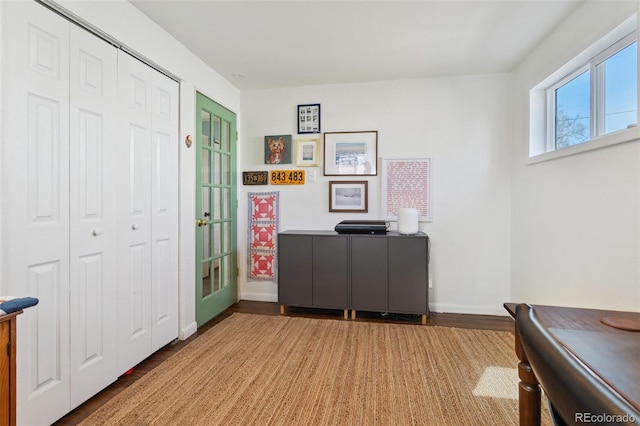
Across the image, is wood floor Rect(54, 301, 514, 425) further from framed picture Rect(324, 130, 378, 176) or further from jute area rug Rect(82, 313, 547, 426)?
framed picture Rect(324, 130, 378, 176)

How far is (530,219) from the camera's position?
9.06 feet

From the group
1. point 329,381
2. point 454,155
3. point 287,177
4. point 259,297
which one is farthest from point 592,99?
point 259,297

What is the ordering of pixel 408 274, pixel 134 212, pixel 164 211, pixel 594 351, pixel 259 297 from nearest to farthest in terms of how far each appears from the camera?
pixel 594 351 < pixel 134 212 < pixel 164 211 < pixel 408 274 < pixel 259 297

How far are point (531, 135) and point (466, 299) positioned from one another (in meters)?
1.66

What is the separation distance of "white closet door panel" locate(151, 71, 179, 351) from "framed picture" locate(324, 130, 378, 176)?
1547 mm

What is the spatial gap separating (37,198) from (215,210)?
1.70 meters

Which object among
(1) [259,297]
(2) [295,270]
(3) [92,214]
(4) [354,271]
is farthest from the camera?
(1) [259,297]

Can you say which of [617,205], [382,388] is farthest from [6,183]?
[617,205]

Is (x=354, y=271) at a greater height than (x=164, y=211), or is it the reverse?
(x=164, y=211)

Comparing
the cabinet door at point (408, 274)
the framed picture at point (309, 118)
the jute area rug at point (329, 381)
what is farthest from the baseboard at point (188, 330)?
the framed picture at point (309, 118)

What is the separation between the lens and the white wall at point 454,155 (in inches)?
125

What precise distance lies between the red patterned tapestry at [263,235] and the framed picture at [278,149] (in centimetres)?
38

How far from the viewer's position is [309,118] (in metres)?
3.50

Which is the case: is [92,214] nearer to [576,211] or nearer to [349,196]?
[349,196]
